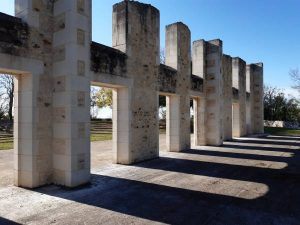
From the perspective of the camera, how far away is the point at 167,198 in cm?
559

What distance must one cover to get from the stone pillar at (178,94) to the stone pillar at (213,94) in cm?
279

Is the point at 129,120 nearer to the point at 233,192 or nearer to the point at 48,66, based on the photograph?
the point at 48,66

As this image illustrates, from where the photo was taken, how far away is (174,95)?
12352 mm

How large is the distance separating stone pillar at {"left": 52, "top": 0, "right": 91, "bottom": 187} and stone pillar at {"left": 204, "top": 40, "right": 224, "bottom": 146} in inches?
378

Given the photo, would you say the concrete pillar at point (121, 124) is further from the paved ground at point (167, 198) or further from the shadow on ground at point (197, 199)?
the shadow on ground at point (197, 199)

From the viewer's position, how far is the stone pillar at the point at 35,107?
20.8 feet

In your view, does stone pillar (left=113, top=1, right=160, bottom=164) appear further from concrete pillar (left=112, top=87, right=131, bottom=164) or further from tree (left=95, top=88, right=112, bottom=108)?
tree (left=95, top=88, right=112, bottom=108)

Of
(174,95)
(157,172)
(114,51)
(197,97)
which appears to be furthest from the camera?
(197,97)

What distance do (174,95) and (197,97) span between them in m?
2.79

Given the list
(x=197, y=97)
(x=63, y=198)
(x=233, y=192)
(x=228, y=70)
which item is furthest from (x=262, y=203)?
(x=228, y=70)

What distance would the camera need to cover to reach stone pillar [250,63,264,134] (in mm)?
24609

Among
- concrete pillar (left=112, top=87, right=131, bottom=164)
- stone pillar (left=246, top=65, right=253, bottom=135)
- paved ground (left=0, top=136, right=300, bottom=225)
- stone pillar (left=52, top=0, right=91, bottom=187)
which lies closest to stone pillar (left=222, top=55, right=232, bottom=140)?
stone pillar (left=246, top=65, right=253, bottom=135)

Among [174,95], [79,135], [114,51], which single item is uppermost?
[114,51]

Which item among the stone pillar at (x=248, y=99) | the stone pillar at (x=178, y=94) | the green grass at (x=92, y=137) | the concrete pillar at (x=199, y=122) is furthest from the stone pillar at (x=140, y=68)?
the stone pillar at (x=248, y=99)
